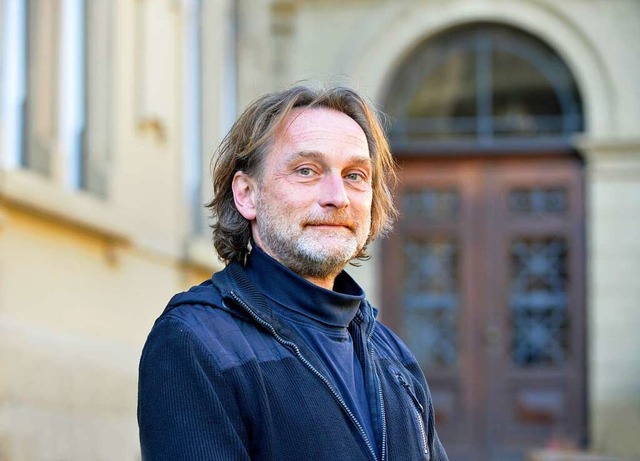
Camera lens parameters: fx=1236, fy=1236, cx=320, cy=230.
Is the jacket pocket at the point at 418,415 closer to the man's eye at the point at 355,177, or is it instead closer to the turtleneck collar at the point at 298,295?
the turtleneck collar at the point at 298,295

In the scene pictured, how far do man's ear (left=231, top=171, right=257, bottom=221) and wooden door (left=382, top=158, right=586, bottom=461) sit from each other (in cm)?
810

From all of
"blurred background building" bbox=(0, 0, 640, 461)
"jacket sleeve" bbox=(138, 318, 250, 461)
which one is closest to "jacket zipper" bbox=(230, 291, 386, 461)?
"jacket sleeve" bbox=(138, 318, 250, 461)

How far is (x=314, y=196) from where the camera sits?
2.40 meters

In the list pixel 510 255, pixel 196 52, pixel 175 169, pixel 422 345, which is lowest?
pixel 422 345

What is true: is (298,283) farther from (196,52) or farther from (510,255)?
(510,255)

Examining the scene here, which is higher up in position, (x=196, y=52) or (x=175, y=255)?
(x=196, y=52)

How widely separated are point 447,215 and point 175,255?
3.18 m

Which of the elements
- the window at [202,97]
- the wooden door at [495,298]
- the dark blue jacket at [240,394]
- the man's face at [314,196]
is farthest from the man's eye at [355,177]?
the wooden door at [495,298]

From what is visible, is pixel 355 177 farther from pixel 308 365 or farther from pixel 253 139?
pixel 308 365

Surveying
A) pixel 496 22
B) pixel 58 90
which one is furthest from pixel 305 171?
pixel 496 22

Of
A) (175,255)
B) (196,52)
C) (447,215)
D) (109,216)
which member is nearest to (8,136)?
(109,216)

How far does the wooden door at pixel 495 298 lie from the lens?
10352mm

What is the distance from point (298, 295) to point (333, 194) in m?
0.21

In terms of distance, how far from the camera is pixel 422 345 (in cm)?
1066
